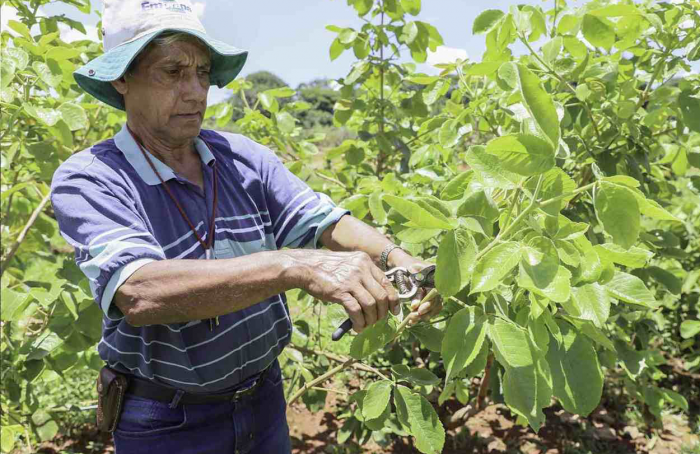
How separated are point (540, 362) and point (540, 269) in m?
0.21

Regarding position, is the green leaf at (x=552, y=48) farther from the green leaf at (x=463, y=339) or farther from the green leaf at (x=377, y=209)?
the green leaf at (x=463, y=339)

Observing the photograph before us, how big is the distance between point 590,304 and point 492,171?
0.32 m

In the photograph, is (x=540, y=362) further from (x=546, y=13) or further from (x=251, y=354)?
(x=546, y=13)

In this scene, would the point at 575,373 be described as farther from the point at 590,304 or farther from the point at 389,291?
the point at 389,291

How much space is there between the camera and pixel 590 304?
1153mm

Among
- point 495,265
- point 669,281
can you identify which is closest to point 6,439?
point 495,265

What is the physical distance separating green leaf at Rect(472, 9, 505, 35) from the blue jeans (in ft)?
4.53

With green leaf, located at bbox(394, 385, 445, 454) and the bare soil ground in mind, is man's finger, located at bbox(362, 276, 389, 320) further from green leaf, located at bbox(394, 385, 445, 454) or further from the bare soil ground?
the bare soil ground

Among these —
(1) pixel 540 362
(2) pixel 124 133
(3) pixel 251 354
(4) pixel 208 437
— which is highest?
(2) pixel 124 133

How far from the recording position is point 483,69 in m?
1.79

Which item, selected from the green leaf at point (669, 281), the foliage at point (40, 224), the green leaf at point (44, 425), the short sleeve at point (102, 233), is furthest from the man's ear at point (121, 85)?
the green leaf at point (669, 281)

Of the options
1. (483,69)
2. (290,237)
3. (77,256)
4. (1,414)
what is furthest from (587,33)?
(1,414)

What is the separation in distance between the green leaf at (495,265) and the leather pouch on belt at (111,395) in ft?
3.89

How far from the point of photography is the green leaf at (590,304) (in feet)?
3.72
